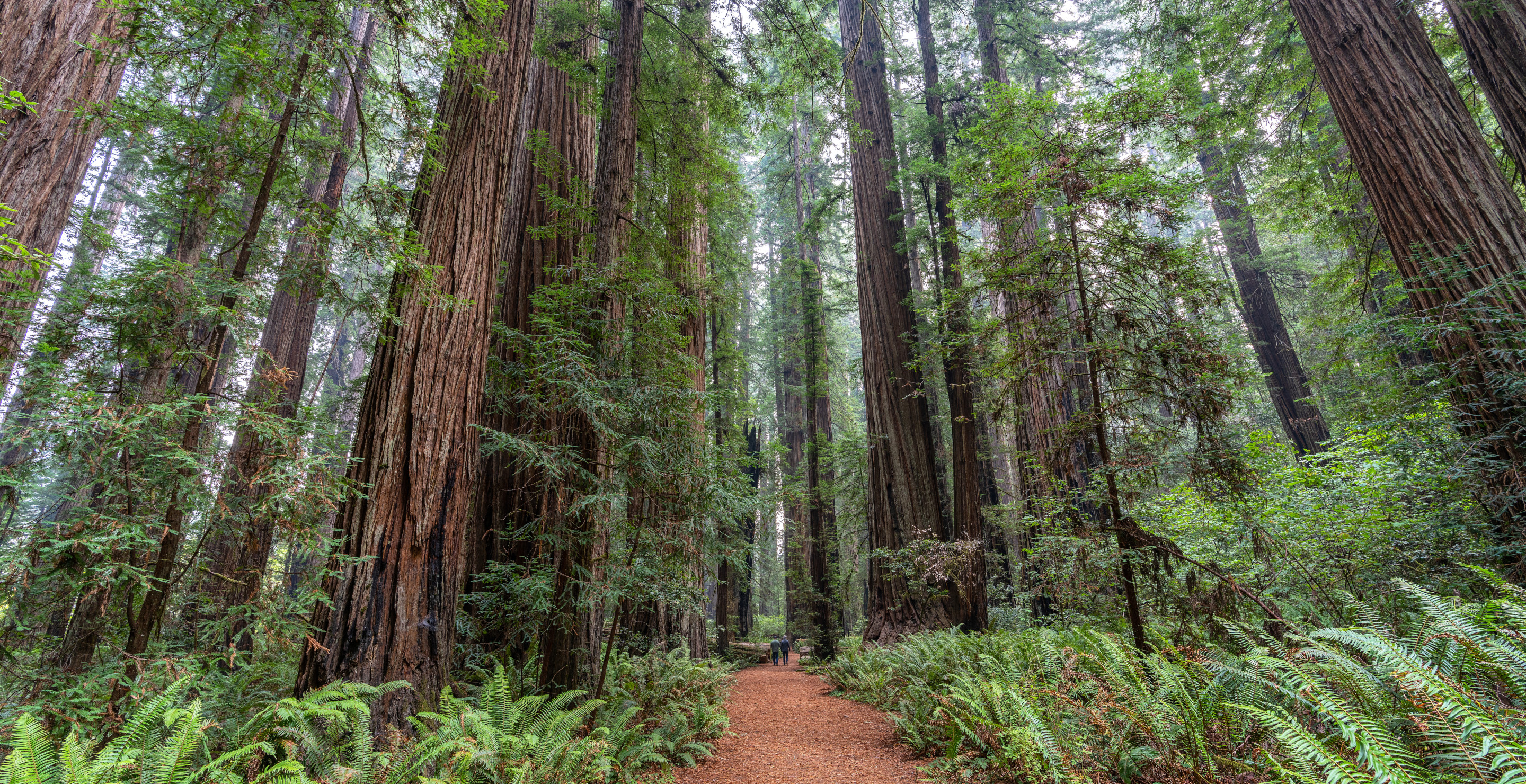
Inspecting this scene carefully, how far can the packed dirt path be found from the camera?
13.3 ft

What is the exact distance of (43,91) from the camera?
10.7ft

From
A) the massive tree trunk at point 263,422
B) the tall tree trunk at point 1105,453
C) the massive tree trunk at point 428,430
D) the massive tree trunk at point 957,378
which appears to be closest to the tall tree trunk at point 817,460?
the massive tree trunk at point 957,378

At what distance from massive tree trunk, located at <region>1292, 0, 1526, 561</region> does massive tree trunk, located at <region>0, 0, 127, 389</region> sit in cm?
838

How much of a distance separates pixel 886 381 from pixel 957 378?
1.12 metres

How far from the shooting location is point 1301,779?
81.0 inches

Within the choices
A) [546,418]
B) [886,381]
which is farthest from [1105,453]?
[886,381]

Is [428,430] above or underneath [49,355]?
underneath

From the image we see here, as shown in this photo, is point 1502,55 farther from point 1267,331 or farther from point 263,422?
point 263,422

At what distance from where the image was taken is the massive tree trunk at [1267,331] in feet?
37.0

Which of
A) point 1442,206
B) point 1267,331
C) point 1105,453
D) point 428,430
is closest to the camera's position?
point 428,430

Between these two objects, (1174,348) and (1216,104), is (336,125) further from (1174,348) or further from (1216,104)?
(1216,104)

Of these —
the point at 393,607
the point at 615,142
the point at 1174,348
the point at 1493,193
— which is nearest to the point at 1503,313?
the point at 1493,193

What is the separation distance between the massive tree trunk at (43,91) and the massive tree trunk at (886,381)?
658 centimetres

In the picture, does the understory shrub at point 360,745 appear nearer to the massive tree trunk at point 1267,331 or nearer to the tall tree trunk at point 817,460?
the tall tree trunk at point 817,460
